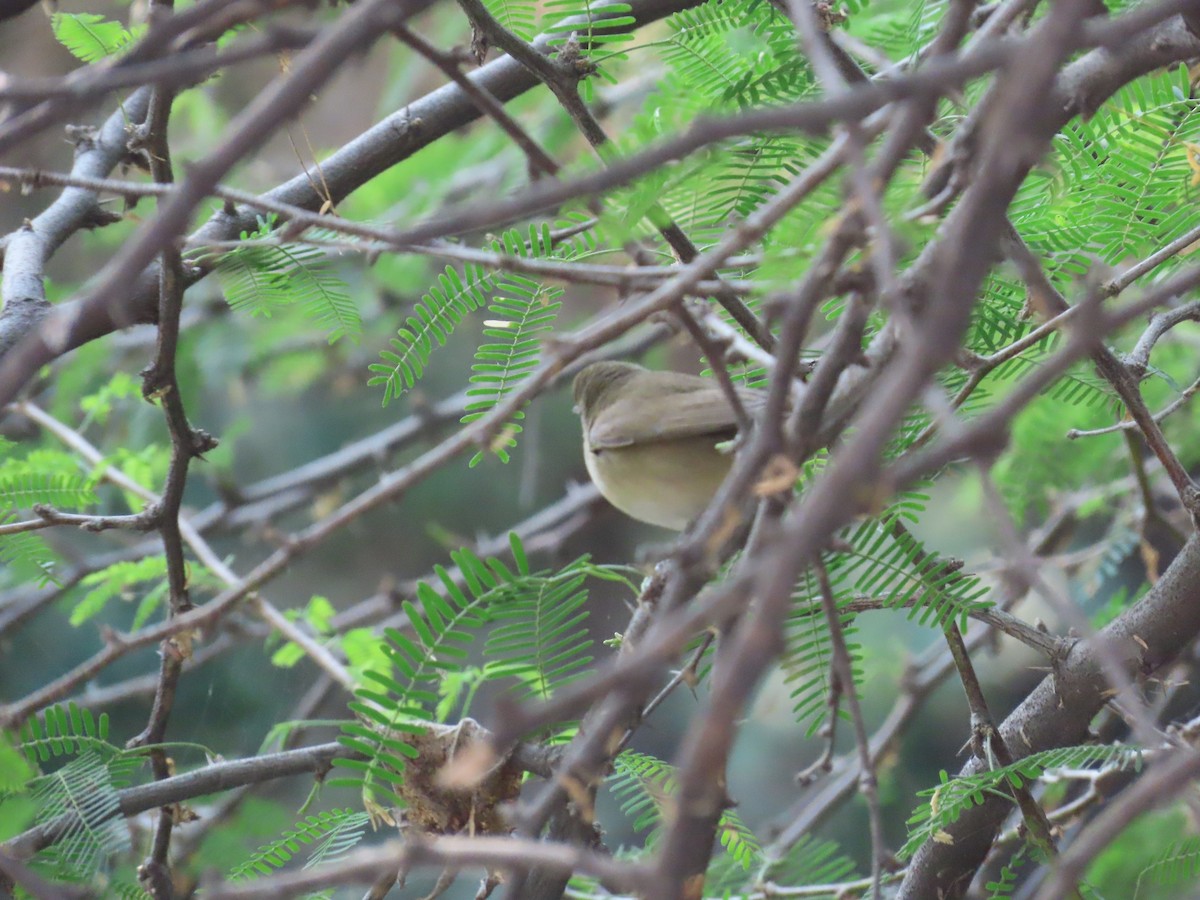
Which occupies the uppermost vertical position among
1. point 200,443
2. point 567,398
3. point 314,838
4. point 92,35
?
point 92,35

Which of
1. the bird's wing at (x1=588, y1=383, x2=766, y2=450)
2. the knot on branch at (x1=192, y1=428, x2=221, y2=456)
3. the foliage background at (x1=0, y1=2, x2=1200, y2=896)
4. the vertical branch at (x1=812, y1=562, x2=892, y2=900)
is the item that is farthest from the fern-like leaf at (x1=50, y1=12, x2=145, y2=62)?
the vertical branch at (x1=812, y1=562, x2=892, y2=900)

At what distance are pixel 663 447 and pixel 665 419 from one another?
0.07 meters

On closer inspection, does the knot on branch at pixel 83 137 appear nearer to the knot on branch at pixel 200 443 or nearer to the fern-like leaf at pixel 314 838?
the knot on branch at pixel 200 443

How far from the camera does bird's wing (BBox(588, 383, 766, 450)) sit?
2551 millimetres

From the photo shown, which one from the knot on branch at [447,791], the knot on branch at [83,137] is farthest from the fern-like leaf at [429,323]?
the knot on branch at [83,137]

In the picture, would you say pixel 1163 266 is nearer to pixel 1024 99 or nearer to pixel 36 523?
pixel 1024 99

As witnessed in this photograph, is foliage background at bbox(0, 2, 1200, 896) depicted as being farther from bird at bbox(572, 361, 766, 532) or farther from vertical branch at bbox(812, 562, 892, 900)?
bird at bbox(572, 361, 766, 532)

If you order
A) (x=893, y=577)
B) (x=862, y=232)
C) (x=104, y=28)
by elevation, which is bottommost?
(x=893, y=577)

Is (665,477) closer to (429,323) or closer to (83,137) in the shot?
(429,323)

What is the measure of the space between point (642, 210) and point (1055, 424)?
87.7 inches

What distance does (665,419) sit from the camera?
2.66m

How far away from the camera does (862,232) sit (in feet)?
3.11

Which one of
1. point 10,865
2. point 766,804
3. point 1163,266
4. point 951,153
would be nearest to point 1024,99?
point 951,153

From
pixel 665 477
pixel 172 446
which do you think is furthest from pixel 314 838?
pixel 665 477
